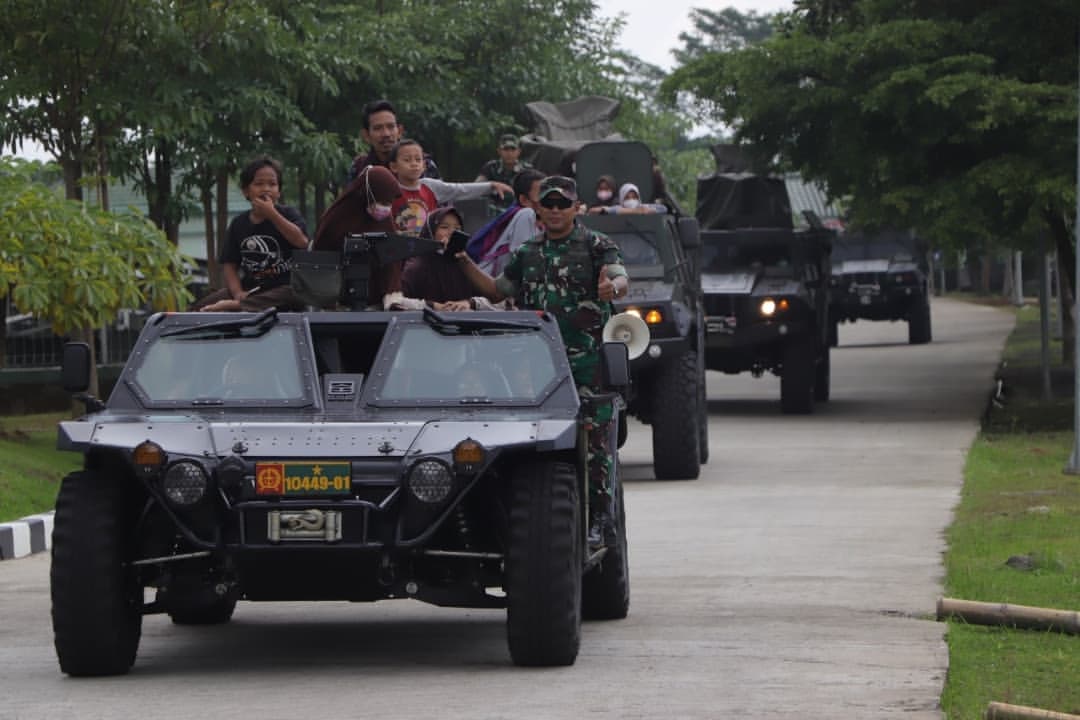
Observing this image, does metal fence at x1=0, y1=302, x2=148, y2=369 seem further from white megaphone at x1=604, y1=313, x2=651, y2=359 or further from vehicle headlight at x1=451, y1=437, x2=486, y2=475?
vehicle headlight at x1=451, y1=437, x2=486, y2=475

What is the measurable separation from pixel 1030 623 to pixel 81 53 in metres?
13.5

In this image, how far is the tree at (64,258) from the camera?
17.9m

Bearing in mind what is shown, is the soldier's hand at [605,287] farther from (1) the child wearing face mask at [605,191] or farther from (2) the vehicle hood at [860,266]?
(2) the vehicle hood at [860,266]

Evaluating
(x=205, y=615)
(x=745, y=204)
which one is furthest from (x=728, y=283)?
(x=205, y=615)

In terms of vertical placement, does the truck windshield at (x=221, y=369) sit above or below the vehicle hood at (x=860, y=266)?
below

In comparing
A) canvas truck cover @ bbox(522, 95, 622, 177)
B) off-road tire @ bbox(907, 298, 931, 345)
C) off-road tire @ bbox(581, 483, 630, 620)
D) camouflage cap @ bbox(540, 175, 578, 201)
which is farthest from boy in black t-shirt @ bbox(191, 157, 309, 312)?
off-road tire @ bbox(907, 298, 931, 345)

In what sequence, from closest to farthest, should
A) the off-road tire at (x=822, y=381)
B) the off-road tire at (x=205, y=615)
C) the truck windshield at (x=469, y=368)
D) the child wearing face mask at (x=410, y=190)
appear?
the truck windshield at (x=469, y=368)
the off-road tire at (x=205, y=615)
the child wearing face mask at (x=410, y=190)
the off-road tire at (x=822, y=381)

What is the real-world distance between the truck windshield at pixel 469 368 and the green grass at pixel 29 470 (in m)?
5.17

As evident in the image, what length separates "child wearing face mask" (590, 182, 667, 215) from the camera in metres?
19.0

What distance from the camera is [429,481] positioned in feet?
26.6

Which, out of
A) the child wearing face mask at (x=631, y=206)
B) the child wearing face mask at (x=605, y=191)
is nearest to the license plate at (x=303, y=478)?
the child wearing face mask at (x=631, y=206)

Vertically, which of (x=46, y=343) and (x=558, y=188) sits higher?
(x=558, y=188)

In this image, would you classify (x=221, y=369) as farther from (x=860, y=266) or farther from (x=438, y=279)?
(x=860, y=266)

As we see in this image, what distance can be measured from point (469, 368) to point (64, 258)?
32.5 feet
